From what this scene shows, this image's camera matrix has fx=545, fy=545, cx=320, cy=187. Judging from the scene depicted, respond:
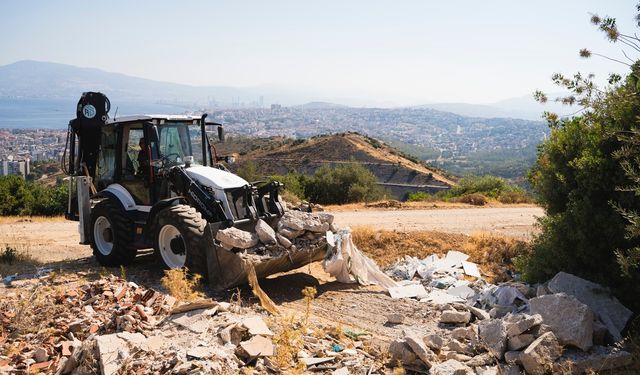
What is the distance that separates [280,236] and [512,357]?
12.7 feet

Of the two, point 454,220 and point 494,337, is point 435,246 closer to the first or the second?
point 454,220

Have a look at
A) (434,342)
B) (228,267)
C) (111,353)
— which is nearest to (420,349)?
(434,342)

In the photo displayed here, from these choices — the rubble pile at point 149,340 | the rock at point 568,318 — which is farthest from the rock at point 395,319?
the rock at point 568,318

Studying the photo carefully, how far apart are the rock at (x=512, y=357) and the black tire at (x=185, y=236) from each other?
4.33 metres

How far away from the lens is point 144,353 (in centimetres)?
538

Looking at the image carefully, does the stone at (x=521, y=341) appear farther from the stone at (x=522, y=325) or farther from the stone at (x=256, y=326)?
the stone at (x=256, y=326)

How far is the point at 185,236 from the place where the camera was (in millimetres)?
8289

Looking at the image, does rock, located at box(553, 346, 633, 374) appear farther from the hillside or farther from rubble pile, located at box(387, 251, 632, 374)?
the hillside

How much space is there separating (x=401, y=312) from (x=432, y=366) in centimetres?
231

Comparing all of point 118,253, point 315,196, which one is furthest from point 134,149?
point 315,196

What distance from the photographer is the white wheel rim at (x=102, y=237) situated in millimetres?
10273

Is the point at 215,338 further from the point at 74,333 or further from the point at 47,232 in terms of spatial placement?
the point at 47,232

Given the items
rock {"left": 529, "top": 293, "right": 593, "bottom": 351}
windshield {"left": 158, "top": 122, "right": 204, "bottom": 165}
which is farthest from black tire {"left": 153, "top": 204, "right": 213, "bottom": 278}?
rock {"left": 529, "top": 293, "right": 593, "bottom": 351}

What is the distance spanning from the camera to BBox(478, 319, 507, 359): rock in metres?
6.20
